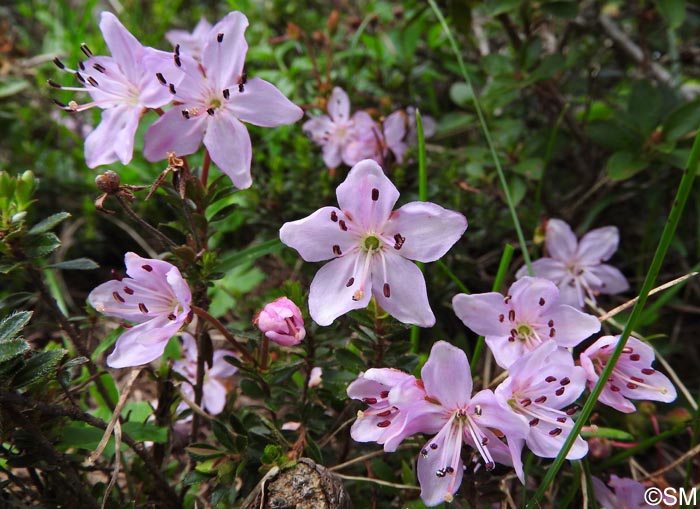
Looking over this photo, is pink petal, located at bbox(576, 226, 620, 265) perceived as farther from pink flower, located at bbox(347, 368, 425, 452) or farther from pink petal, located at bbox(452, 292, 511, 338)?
pink flower, located at bbox(347, 368, 425, 452)

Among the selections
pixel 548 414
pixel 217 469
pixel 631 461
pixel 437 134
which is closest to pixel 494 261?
pixel 437 134

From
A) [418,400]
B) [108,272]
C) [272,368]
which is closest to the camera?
[418,400]

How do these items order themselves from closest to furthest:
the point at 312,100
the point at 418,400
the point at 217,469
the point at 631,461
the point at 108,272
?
the point at 418,400
the point at 217,469
the point at 631,461
the point at 312,100
the point at 108,272

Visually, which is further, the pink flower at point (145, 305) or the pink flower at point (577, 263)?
the pink flower at point (577, 263)

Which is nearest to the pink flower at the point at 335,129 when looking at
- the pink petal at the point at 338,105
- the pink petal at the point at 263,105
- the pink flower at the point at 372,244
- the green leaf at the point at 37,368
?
the pink petal at the point at 338,105

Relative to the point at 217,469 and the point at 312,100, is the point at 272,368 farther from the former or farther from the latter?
the point at 312,100

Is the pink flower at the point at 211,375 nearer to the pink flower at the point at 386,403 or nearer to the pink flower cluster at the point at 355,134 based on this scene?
the pink flower at the point at 386,403
